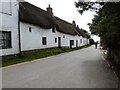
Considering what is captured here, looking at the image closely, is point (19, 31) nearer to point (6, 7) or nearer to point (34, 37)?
point (6, 7)

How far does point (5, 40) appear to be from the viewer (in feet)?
58.5

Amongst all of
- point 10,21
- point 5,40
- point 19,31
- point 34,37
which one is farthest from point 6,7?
point 34,37

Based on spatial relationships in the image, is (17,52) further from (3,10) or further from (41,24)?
(41,24)

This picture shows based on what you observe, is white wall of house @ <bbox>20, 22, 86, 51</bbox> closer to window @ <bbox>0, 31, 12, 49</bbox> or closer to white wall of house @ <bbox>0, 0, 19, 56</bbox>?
white wall of house @ <bbox>0, 0, 19, 56</bbox>

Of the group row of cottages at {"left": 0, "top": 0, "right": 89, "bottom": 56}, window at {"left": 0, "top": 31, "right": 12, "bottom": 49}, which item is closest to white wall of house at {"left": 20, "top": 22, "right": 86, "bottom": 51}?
row of cottages at {"left": 0, "top": 0, "right": 89, "bottom": 56}

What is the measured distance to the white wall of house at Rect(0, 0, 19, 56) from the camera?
1722cm

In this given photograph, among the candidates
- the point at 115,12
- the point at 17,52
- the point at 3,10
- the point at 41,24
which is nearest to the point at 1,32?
the point at 3,10

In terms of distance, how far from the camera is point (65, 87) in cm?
732

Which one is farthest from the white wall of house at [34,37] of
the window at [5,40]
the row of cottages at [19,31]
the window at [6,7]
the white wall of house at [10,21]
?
the window at [6,7]

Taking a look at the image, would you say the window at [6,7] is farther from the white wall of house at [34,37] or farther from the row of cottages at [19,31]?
the white wall of house at [34,37]

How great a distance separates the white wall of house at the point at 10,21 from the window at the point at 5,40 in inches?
12.8

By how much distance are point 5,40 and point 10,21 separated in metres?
1.83

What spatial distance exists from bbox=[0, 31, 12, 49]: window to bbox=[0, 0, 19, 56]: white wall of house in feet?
1.07

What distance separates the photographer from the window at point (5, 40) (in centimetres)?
1730
